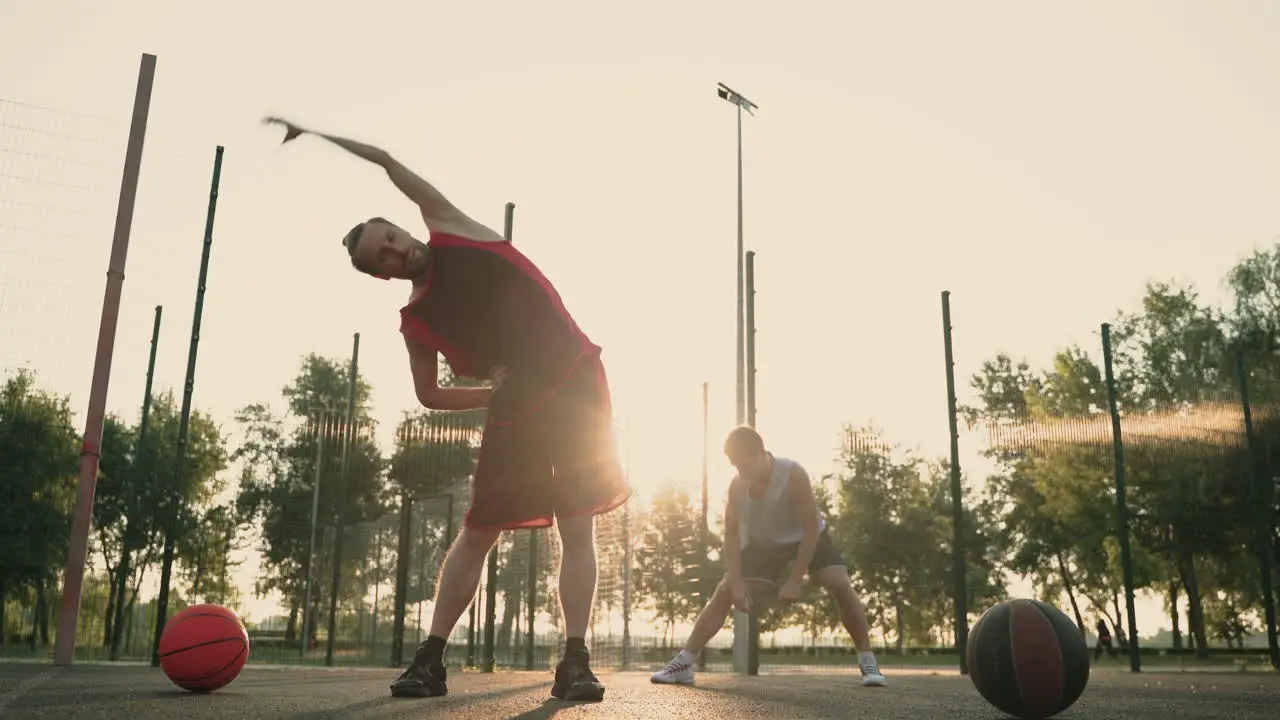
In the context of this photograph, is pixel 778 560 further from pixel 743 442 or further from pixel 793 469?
pixel 743 442

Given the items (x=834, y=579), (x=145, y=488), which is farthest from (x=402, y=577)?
(x=145, y=488)

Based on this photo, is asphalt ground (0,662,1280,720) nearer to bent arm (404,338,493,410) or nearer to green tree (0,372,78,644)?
bent arm (404,338,493,410)

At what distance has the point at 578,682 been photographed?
345 cm

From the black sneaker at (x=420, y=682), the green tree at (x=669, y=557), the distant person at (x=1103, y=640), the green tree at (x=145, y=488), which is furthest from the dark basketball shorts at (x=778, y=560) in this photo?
the distant person at (x=1103, y=640)

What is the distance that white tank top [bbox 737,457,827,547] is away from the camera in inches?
234

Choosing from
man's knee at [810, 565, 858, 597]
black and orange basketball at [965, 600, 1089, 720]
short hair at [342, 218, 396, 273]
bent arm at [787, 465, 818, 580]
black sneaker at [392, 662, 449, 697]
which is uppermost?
short hair at [342, 218, 396, 273]

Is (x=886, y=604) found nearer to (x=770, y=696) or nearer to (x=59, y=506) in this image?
(x=59, y=506)

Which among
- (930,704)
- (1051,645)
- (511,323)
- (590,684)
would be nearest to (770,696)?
(930,704)

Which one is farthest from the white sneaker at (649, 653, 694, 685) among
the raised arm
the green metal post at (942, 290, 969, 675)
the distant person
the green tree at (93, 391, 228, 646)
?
the distant person

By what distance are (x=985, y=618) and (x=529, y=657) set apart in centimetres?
842

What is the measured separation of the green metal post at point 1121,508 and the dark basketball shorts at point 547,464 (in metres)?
8.48

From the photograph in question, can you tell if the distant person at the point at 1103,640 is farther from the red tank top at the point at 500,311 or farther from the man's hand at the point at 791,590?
the red tank top at the point at 500,311

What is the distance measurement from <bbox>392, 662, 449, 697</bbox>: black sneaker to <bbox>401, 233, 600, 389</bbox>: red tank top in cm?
104

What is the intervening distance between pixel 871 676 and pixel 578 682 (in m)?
3.05
